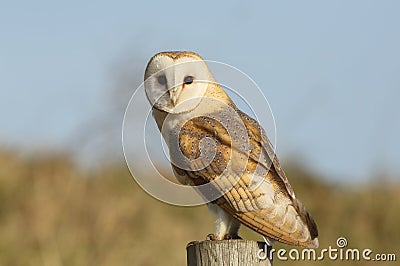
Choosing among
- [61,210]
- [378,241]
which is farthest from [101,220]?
[378,241]

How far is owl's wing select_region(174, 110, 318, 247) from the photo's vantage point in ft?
13.2

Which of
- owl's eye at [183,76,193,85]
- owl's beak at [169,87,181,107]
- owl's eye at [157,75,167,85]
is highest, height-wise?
owl's eye at [157,75,167,85]

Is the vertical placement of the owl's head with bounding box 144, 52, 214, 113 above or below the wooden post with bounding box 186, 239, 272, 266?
above

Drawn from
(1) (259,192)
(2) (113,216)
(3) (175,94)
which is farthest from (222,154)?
(2) (113,216)

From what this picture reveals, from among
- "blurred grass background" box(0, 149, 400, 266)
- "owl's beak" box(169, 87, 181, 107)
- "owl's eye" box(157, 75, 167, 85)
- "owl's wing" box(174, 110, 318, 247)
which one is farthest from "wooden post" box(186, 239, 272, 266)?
"blurred grass background" box(0, 149, 400, 266)

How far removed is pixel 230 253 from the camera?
3.75 metres

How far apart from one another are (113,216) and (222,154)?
13.5ft

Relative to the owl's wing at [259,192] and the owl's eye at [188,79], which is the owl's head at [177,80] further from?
the owl's wing at [259,192]

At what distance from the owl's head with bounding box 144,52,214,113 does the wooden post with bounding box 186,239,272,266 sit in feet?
2.41

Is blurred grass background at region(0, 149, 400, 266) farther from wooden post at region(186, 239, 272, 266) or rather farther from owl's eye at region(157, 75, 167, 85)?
wooden post at region(186, 239, 272, 266)

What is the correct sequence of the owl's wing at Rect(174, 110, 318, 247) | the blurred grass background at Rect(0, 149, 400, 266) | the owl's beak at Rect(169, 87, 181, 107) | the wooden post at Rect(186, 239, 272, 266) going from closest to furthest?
1. the wooden post at Rect(186, 239, 272, 266)
2. the owl's wing at Rect(174, 110, 318, 247)
3. the owl's beak at Rect(169, 87, 181, 107)
4. the blurred grass background at Rect(0, 149, 400, 266)

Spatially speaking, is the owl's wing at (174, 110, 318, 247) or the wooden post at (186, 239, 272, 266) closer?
the wooden post at (186, 239, 272, 266)

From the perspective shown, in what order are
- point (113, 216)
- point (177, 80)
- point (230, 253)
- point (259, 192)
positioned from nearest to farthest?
point (230, 253) → point (259, 192) → point (177, 80) → point (113, 216)

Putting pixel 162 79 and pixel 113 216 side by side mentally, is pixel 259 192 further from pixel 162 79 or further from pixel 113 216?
pixel 113 216
